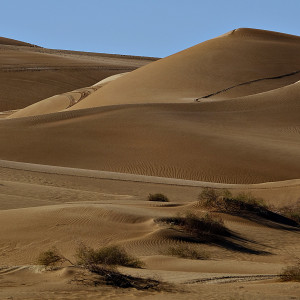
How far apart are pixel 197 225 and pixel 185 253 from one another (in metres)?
2.30

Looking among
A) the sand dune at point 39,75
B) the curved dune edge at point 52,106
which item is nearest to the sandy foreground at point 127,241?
the curved dune edge at point 52,106

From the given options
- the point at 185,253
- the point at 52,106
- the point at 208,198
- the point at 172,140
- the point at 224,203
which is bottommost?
the point at 185,253

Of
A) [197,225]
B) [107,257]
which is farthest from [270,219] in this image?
[107,257]

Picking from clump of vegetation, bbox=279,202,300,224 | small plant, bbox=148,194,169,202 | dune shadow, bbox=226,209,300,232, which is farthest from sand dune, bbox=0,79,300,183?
dune shadow, bbox=226,209,300,232

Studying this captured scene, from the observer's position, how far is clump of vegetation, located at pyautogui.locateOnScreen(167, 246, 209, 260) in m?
11.9

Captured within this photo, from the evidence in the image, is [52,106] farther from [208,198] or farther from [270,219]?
[270,219]

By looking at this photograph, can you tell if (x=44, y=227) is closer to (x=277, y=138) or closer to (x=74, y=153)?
(x=74, y=153)

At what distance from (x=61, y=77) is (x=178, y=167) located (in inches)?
2111

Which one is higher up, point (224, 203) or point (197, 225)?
point (224, 203)

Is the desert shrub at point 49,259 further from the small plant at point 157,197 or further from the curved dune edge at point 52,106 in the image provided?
the curved dune edge at point 52,106

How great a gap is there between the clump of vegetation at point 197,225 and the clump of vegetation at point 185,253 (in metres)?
1.75

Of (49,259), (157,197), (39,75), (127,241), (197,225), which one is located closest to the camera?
(49,259)

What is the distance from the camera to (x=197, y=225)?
14.2 metres

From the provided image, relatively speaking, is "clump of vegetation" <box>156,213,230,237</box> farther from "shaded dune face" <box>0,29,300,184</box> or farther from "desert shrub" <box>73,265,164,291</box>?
"shaded dune face" <box>0,29,300,184</box>
